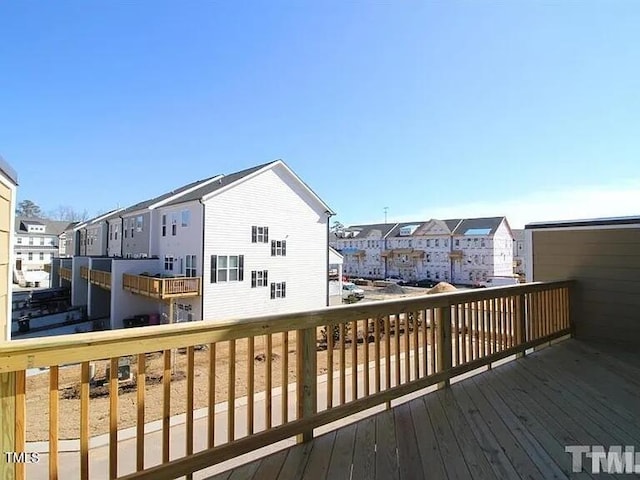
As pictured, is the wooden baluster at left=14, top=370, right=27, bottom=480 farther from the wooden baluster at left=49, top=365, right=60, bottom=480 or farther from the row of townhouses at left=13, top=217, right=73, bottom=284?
the row of townhouses at left=13, top=217, right=73, bottom=284

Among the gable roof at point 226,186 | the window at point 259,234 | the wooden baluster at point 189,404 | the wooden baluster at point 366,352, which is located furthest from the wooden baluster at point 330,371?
the window at point 259,234

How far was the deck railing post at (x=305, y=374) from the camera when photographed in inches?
82.7

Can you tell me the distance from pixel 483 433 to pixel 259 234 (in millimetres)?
14208

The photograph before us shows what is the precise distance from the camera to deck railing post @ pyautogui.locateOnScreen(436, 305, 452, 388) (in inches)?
116

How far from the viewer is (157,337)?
155 centimetres

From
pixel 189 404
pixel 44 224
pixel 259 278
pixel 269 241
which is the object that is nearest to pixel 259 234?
pixel 269 241

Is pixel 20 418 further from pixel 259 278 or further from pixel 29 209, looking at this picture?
pixel 29 209

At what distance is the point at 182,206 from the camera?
1543 cm

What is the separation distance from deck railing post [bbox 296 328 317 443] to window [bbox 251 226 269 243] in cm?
1381

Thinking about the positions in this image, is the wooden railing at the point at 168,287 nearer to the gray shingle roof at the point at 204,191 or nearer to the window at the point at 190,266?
the window at the point at 190,266

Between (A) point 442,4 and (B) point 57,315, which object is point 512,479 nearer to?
(A) point 442,4

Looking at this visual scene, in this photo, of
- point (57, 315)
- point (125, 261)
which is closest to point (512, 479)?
point (125, 261)

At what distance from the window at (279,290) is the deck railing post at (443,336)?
13.6 metres

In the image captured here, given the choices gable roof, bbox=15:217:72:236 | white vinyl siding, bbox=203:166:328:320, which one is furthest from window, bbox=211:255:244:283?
gable roof, bbox=15:217:72:236
